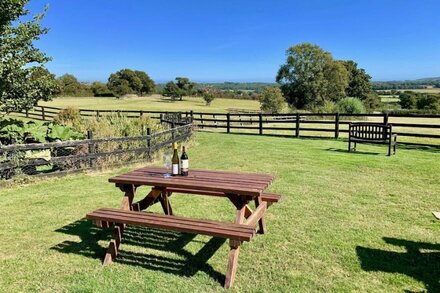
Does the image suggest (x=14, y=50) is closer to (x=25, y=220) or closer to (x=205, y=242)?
(x=25, y=220)

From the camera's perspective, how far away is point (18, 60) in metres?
9.83

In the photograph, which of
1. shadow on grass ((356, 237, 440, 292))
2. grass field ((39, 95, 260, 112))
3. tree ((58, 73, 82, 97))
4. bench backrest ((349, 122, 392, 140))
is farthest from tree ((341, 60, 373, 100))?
shadow on grass ((356, 237, 440, 292))

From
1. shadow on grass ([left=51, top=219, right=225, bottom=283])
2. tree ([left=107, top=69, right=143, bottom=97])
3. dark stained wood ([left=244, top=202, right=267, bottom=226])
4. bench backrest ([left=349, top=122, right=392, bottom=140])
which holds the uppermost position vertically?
tree ([left=107, top=69, right=143, bottom=97])

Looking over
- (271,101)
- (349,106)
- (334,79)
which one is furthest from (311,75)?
(349,106)

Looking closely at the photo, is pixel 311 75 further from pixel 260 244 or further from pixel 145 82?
pixel 260 244

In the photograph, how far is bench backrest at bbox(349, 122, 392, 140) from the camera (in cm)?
1120

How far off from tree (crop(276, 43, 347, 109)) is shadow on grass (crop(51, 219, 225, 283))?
153ft

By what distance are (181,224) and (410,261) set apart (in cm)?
262

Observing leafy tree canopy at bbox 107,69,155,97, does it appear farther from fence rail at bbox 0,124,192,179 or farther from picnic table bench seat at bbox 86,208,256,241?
picnic table bench seat at bbox 86,208,256,241

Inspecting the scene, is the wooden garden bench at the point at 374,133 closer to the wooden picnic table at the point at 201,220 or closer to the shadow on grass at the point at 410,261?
the shadow on grass at the point at 410,261

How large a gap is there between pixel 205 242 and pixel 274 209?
1.65 m

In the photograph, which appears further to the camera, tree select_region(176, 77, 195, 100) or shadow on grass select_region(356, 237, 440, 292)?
tree select_region(176, 77, 195, 100)

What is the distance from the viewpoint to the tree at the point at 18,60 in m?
9.55

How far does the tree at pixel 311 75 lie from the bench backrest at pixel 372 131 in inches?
1519
